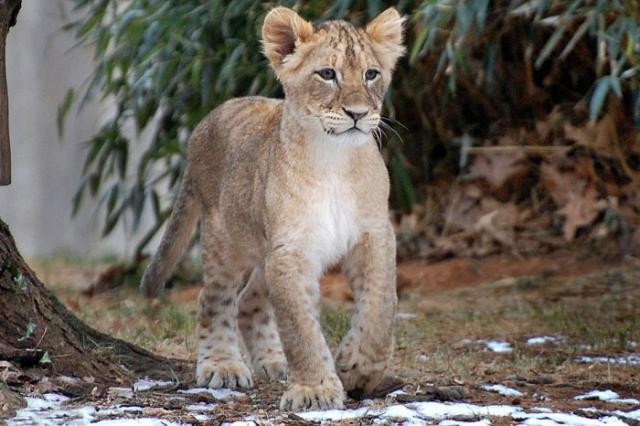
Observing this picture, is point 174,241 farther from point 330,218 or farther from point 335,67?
point 335,67

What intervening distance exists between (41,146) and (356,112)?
1295 cm

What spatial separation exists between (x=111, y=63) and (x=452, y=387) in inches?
139

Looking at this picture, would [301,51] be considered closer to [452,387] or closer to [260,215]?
[260,215]

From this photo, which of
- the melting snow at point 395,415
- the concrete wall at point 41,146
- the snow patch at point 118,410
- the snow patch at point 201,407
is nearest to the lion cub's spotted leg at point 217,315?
the snow patch at point 201,407

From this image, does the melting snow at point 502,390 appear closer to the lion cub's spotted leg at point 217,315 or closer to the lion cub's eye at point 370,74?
the lion cub's spotted leg at point 217,315

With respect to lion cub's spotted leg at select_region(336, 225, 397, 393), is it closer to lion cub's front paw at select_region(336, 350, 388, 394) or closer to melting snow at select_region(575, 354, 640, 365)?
lion cub's front paw at select_region(336, 350, 388, 394)

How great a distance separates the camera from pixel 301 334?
399 cm

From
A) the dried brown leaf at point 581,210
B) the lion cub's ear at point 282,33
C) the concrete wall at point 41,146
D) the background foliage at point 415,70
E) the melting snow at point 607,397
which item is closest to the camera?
the melting snow at point 607,397

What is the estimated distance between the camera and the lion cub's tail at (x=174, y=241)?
495cm

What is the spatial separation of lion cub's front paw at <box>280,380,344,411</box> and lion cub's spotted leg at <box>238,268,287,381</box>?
742mm

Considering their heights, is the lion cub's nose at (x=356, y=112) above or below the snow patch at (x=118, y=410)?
above

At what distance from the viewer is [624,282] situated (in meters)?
6.71

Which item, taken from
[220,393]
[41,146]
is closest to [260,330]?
[220,393]

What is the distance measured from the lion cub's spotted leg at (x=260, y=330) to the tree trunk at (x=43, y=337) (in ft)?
1.06
